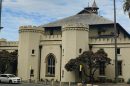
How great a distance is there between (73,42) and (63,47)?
8.11ft

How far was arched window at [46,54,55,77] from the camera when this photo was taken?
67.8 metres

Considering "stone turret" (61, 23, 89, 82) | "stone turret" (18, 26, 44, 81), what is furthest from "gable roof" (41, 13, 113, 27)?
"stone turret" (61, 23, 89, 82)

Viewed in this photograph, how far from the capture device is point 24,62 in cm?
6831

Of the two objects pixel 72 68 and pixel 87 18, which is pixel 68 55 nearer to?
pixel 72 68

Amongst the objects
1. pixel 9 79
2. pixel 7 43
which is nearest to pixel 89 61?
pixel 9 79

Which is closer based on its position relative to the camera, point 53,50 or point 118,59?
point 118,59

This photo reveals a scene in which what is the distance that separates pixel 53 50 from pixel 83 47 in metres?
6.44

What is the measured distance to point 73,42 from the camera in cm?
6397

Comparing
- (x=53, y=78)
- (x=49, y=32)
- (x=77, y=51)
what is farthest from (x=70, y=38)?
(x=49, y=32)

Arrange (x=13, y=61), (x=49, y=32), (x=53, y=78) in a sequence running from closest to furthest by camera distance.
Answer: (x=53, y=78)
(x=13, y=61)
(x=49, y=32)

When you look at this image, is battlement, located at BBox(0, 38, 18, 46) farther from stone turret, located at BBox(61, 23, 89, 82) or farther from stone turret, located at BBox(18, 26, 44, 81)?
stone turret, located at BBox(61, 23, 89, 82)

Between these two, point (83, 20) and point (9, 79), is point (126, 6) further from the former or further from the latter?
point (83, 20)

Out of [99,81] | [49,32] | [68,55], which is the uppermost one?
[49,32]

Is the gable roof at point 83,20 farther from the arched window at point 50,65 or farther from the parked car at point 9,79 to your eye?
the parked car at point 9,79
